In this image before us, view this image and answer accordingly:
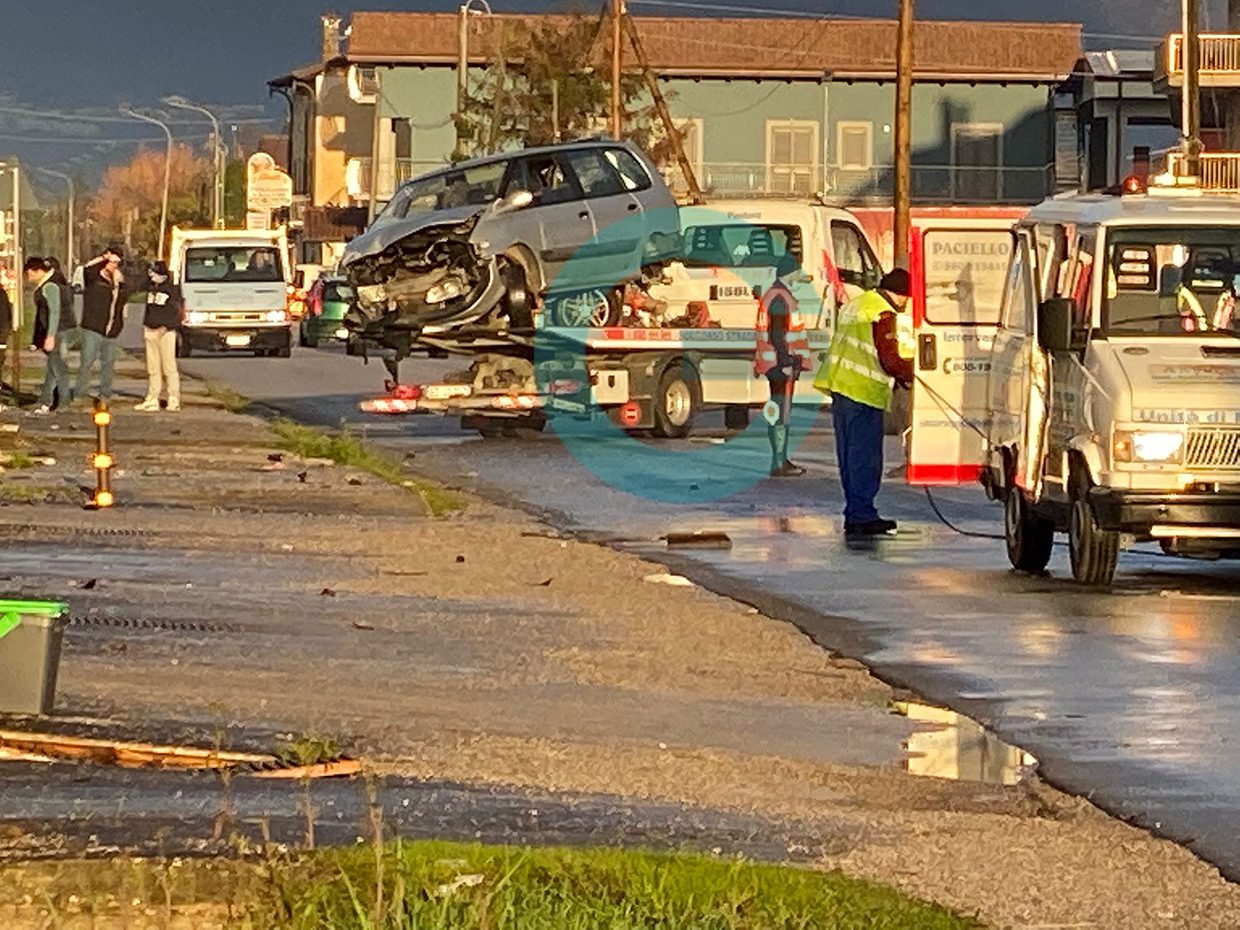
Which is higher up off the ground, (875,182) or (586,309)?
(875,182)

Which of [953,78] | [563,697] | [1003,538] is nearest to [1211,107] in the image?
[953,78]

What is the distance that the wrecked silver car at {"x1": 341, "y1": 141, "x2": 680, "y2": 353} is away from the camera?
103 ft

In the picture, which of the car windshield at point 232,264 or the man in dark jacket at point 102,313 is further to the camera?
the car windshield at point 232,264

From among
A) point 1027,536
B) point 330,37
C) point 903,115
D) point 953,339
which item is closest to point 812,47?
point 330,37

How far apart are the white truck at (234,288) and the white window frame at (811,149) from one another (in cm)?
3417

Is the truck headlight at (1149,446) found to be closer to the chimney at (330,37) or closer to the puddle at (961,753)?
the puddle at (961,753)

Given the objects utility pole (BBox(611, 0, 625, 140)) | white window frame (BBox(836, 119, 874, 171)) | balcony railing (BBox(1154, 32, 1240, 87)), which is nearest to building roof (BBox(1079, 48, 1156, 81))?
white window frame (BBox(836, 119, 874, 171))

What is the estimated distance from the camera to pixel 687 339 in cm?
3141

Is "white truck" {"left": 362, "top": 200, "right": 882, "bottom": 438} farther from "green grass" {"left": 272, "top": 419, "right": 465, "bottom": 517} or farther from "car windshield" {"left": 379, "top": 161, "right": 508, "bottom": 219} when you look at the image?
"car windshield" {"left": 379, "top": 161, "right": 508, "bottom": 219}

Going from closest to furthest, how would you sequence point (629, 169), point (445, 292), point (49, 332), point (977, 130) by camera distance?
point (445, 292) < point (629, 169) < point (49, 332) < point (977, 130)

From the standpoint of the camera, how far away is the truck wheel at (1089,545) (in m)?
17.6

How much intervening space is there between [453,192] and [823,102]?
60.4m

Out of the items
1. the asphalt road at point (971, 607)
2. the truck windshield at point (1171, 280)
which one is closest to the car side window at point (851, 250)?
the asphalt road at point (971, 607)

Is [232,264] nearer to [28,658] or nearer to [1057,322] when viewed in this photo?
[1057,322]
